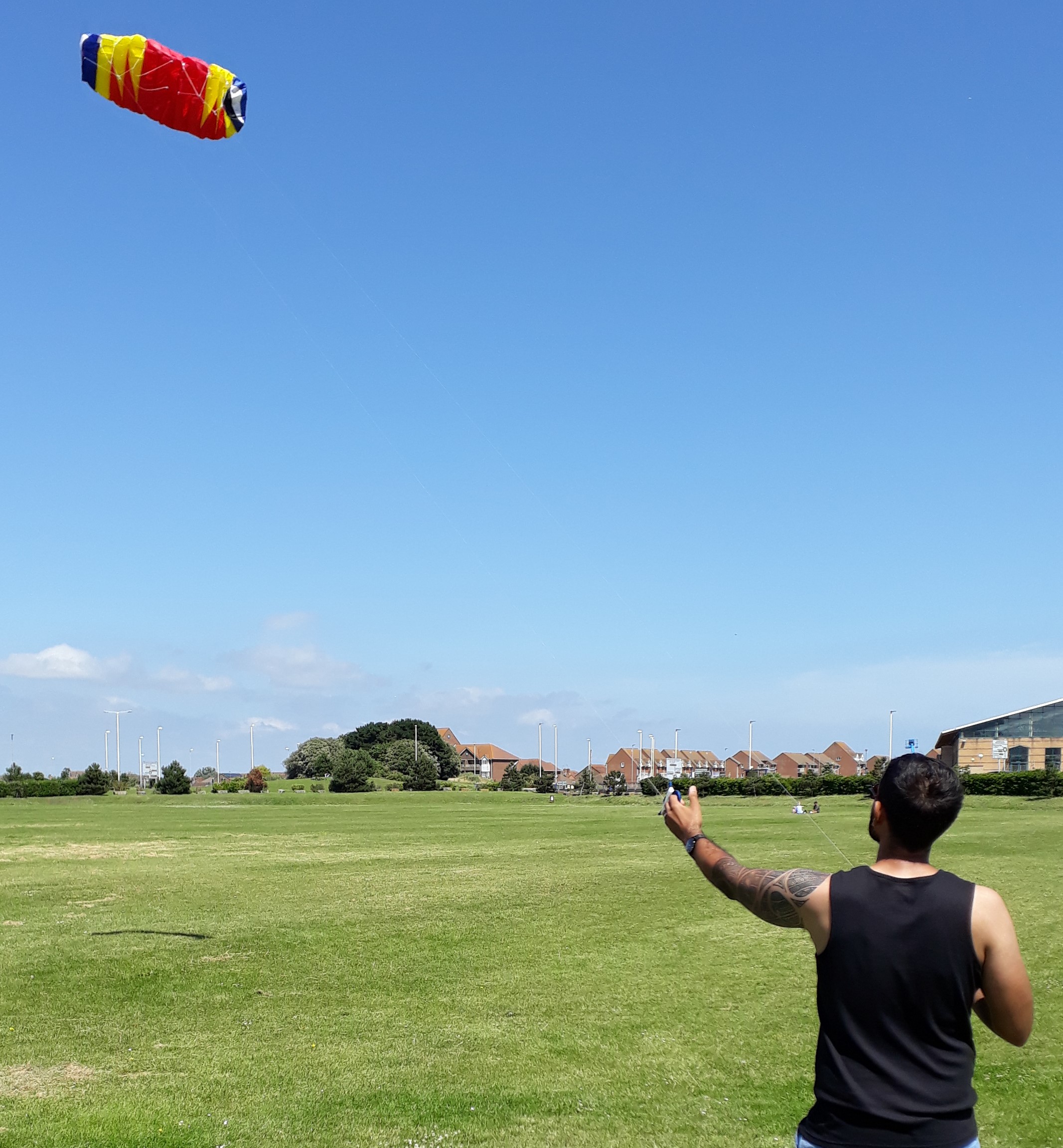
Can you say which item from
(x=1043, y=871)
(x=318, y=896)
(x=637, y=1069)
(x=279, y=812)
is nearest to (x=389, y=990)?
(x=637, y=1069)

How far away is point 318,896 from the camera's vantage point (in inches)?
903

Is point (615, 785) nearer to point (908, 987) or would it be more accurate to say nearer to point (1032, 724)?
point (1032, 724)

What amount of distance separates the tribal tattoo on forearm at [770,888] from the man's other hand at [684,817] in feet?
0.59

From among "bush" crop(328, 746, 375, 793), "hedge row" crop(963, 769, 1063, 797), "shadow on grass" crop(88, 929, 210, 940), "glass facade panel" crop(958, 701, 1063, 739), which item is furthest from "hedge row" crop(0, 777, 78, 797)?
"shadow on grass" crop(88, 929, 210, 940)

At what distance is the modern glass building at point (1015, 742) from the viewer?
8769cm

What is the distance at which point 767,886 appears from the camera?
4.16 metres

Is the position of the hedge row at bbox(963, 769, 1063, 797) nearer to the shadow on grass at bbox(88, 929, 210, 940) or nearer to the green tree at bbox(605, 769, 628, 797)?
the green tree at bbox(605, 769, 628, 797)

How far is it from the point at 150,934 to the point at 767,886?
16.4m

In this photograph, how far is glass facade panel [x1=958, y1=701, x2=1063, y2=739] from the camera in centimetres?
8769

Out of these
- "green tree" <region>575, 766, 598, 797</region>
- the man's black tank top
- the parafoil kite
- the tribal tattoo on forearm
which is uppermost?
the parafoil kite

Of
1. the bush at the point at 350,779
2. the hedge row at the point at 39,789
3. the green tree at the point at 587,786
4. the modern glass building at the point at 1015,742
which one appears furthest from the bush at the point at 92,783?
the modern glass building at the point at 1015,742

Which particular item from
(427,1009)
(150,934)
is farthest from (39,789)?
(427,1009)

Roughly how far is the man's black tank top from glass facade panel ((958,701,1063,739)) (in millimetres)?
93665

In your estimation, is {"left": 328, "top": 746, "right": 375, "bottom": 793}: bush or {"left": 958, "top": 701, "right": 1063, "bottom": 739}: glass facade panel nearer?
{"left": 958, "top": 701, "right": 1063, "bottom": 739}: glass facade panel
